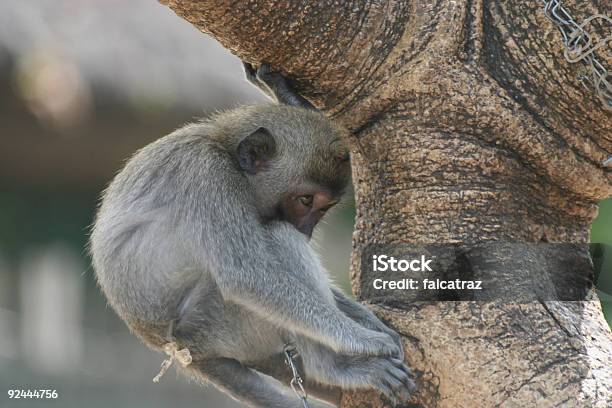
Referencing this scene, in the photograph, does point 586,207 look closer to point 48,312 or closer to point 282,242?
point 282,242

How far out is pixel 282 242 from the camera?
3561 millimetres

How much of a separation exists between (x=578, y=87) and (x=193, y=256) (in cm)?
156

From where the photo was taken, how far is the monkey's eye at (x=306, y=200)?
3797mm

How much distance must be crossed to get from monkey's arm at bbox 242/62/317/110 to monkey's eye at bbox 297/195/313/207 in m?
0.38

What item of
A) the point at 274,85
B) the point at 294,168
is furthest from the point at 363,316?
the point at 274,85

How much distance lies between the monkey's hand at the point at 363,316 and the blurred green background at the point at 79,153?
16.8 feet

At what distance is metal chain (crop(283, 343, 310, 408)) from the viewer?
3324 millimetres

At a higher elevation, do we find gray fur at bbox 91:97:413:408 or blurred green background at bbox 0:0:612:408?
blurred green background at bbox 0:0:612:408

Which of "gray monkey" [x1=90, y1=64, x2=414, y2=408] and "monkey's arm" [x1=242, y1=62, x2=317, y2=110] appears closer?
"gray monkey" [x1=90, y1=64, x2=414, y2=408]

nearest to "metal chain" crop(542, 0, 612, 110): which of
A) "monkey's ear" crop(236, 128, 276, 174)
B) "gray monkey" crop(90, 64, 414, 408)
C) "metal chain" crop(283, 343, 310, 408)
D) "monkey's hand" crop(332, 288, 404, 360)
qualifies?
"gray monkey" crop(90, 64, 414, 408)

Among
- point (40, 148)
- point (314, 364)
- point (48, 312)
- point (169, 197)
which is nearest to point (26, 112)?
point (40, 148)

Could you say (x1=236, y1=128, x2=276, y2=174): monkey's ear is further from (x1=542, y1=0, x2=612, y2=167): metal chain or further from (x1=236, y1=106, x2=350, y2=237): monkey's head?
(x1=542, y1=0, x2=612, y2=167): metal chain

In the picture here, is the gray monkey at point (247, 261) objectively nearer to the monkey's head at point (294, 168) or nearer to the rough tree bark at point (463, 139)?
the monkey's head at point (294, 168)

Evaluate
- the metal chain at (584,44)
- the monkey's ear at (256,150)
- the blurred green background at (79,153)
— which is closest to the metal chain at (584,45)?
the metal chain at (584,44)
